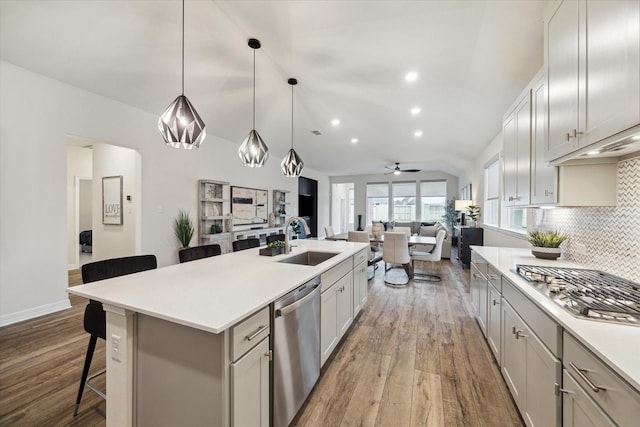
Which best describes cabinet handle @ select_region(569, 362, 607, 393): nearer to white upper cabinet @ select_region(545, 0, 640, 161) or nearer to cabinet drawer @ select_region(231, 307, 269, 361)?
white upper cabinet @ select_region(545, 0, 640, 161)

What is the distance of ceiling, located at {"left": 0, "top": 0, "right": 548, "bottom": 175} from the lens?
2275 millimetres

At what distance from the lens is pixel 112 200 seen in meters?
4.57

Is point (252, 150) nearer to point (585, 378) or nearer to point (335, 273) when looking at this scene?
point (335, 273)

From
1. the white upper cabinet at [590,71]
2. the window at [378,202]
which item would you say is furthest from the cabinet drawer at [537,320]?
the window at [378,202]

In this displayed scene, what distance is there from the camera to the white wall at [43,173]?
2824 millimetres

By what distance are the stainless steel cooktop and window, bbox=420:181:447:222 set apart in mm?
8432

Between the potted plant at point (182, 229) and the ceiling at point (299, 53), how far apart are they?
135cm

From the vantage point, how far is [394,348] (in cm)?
248

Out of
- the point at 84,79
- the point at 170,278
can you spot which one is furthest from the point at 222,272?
the point at 84,79

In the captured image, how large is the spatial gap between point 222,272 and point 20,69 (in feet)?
11.6

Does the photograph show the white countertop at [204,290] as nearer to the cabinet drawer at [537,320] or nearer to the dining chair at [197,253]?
the dining chair at [197,253]

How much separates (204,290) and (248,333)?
42cm

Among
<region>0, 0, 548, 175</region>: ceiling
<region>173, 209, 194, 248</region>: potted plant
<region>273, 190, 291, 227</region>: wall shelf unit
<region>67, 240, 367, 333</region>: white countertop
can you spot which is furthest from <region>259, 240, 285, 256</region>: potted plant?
<region>273, 190, 291, 227</region>: wall shelf unit

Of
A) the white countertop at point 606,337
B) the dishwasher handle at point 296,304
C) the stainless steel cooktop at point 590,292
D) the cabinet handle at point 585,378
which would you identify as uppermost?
the stainless steel cooktop at point 590,292
